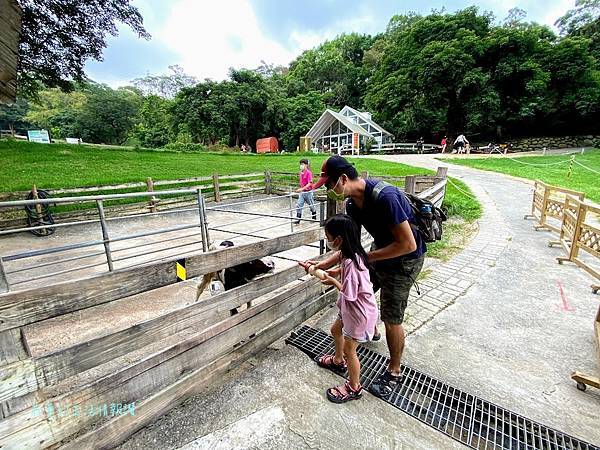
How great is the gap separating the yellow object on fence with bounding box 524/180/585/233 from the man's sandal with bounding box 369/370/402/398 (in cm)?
554

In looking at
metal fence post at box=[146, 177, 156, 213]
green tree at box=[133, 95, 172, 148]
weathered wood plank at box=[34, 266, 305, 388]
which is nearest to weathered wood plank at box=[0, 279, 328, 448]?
weathered wood plank at box=[34, 266, 305, 388]

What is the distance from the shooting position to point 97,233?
790cm

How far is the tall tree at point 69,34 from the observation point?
693cm

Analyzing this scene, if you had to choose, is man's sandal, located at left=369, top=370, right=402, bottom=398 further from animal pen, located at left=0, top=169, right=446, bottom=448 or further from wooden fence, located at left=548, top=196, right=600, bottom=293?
wooden fence, located at left=548, top=196, right=600, bottom=293

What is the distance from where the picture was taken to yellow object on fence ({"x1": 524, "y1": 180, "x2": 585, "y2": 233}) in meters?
5.65

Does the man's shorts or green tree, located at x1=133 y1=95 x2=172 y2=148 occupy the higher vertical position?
green tree, located at x1=133 y1=95 x2=172 y2=148

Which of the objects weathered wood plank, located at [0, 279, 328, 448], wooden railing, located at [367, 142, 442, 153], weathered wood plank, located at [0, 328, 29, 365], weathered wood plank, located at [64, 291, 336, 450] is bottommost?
weathered wood plank, located at [64, 291, 336, 450]

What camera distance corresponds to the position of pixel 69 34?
8258 mm

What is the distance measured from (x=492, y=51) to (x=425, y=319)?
31580 millimetres

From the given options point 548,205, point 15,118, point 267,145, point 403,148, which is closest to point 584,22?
point 403,148

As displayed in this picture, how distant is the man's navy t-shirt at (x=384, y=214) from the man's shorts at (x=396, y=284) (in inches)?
2.1

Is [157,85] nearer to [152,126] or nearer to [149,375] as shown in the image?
[152,126]

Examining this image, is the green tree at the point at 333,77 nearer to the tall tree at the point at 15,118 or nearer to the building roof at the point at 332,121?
the building roof at the point at 332,121

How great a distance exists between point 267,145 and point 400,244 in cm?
3276
